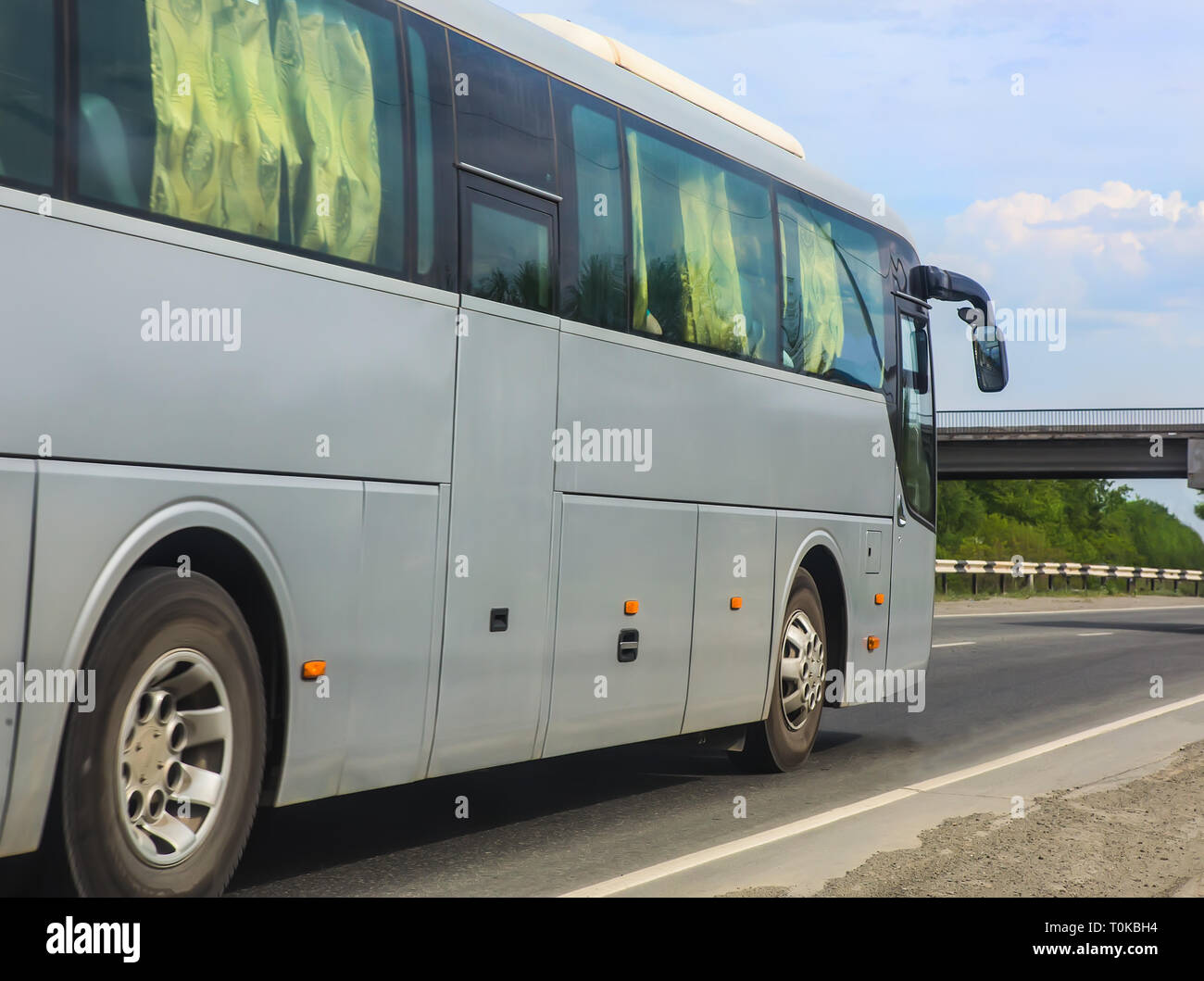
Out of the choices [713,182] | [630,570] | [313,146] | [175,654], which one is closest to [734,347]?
[713,182]

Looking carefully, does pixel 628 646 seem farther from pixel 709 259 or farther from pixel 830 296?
pixel 830 296

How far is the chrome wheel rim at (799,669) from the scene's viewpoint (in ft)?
33.4

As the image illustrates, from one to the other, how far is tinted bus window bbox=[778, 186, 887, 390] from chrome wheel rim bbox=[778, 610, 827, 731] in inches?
68.8

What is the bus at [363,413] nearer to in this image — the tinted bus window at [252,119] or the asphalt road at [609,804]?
the tinted bus window at [252,119]

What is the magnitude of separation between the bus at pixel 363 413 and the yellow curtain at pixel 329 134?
0.05ft

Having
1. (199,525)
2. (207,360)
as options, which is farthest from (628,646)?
(207,360)

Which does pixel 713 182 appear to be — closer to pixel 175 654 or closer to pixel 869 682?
pixel 869 682

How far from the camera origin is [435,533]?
656cm

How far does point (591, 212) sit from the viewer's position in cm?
781

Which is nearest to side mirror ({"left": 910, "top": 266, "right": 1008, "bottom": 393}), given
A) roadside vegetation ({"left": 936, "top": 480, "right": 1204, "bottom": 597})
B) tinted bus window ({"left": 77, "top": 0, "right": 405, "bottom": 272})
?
tinted bus window ({"left": 77, "top": 0, "right": 405, "bottom": 272})

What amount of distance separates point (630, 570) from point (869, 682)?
12.6 ft

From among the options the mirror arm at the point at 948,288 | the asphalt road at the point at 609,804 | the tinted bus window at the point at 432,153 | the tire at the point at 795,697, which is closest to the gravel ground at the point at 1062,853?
the asphalt road at the point at 609,804

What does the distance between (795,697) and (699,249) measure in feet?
10.6
